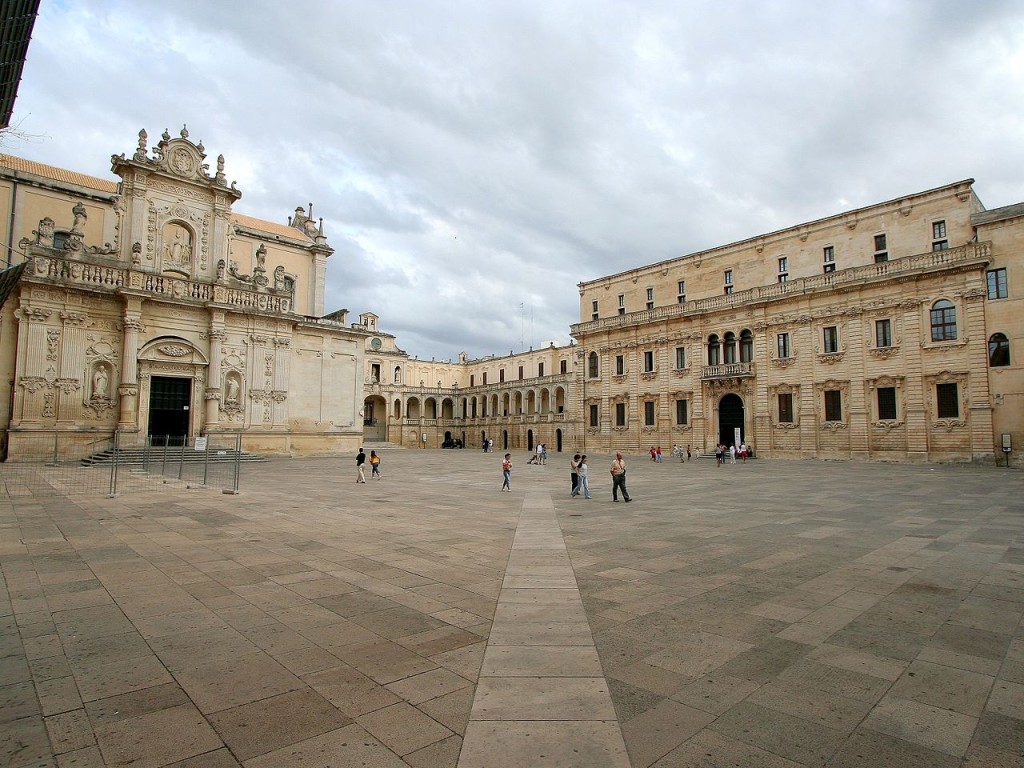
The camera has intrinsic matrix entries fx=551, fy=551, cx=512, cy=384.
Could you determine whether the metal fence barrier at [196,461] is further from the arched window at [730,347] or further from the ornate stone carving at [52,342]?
the arched window at [730,347]

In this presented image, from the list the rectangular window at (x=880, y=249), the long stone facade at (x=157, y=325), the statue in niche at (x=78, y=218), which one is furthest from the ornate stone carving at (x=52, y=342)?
the rectangular window at (x=880, y=249)

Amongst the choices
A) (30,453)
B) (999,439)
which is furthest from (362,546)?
(999,439)

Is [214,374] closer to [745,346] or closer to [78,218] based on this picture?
[78,218]

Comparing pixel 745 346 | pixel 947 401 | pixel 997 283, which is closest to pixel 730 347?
pixel 745 346

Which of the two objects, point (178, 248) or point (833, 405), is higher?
point (178, 248)

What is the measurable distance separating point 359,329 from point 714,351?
27932 mm

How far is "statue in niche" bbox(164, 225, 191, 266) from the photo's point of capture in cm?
3381

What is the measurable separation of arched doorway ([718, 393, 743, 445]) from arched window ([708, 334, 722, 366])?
2912 millimetres

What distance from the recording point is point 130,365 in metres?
30.0

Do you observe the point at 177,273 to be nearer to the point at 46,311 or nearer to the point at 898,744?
the point at 46,311

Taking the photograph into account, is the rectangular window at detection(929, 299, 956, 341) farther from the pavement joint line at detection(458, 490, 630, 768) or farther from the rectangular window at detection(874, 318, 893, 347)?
the pavement joint line at detection(458, 490, 630, 768)

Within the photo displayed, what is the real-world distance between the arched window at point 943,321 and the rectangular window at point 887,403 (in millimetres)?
3965

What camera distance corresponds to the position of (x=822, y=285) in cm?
3834

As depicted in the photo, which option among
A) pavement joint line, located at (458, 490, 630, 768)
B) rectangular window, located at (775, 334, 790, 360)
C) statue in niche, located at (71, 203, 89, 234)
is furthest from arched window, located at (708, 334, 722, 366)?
statue in niche, located at (71, 203, 89, 234)
